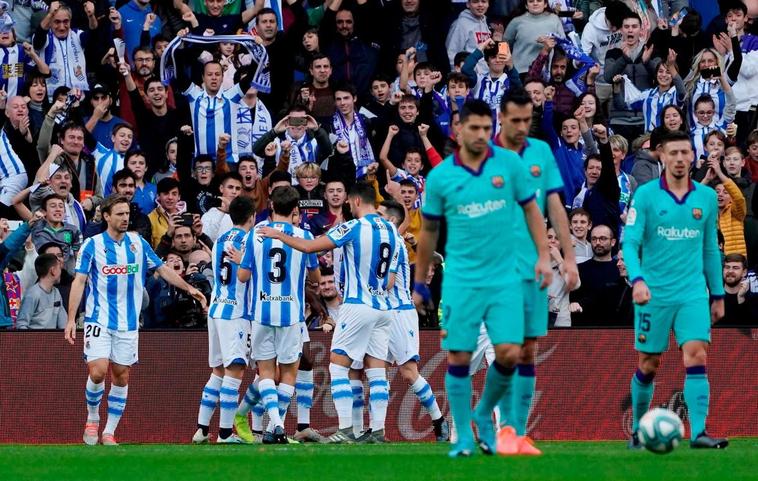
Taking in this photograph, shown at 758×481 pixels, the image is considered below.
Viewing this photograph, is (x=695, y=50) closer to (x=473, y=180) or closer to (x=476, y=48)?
(x=476, y=48)

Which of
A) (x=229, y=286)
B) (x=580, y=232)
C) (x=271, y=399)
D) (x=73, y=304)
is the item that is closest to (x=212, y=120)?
(x=229, y=286)

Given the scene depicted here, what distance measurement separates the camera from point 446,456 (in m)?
11.6

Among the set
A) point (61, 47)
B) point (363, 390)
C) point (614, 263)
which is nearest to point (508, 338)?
point (363, 390)

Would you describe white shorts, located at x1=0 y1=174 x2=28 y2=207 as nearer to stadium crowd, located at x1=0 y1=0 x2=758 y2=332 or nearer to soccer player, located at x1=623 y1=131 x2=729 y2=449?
stadium crowd, located at x1=0 y1=0 x2=758 y2=332

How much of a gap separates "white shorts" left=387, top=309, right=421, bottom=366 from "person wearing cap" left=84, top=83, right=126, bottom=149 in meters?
6.12

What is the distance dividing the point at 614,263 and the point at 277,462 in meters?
7.96

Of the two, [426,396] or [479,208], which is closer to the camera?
[479,208]

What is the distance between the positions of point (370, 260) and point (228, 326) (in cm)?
166

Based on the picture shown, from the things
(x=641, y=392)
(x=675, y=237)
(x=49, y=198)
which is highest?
(x=49, y=198)

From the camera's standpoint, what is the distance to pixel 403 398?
17672 millimetres

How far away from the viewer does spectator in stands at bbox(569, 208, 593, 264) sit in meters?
19.1

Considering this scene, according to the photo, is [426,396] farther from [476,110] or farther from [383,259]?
[476,110]

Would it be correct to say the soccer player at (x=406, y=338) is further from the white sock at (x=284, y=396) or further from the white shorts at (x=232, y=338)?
the white shorts at (x=232, y=338)

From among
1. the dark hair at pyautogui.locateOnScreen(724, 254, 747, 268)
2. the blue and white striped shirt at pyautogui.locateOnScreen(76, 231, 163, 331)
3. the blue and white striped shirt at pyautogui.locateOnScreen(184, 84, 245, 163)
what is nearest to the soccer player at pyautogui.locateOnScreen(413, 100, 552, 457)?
the blue and white striped shirt at pyautogui.locateOnScreen(76, 231, 163, 331)
